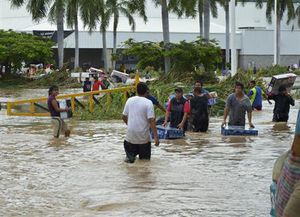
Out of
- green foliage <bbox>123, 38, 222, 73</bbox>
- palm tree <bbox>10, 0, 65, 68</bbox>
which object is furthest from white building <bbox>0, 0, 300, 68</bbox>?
green foliage <bbox>123, 38, 222, 73</bbox>

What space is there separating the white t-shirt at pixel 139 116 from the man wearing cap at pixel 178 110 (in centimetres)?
459

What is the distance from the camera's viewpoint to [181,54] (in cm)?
4078

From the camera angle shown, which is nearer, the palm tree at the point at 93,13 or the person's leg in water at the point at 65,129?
the person's leg in water at the point at 65,129

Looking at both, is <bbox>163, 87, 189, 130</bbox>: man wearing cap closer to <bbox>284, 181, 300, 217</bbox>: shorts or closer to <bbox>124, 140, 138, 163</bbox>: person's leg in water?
<bbox>124, 140, 138, 163</bbox>: person's leg in water

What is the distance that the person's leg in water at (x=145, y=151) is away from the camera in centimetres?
1191

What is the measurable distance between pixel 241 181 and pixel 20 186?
3081 millimetres

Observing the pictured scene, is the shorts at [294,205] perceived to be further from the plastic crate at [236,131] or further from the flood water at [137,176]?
the plastic crate at [236,131]

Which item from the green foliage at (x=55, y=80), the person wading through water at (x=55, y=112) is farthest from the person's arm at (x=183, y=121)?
the green foliage at (x=55, y=80)

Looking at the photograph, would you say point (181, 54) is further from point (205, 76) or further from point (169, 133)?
point (169, 133)

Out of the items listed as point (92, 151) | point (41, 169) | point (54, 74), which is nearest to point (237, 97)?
point (92, 151)

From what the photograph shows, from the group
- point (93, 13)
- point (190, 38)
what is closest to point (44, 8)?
point (93, 13)

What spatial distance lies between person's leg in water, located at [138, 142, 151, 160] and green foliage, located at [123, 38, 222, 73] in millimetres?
24729

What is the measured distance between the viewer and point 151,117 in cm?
1143

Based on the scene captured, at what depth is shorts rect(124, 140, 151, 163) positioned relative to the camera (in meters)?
11.9
